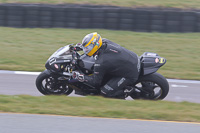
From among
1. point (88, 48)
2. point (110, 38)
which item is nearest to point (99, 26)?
point (110, 38)

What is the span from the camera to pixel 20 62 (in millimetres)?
9914

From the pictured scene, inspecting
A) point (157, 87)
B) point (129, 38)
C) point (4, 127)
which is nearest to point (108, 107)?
point (157, 87)

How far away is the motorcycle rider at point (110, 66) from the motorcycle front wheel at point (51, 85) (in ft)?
1.67

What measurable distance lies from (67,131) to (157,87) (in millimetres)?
2647

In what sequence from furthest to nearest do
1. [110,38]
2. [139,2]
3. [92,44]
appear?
1. [139,2]
2. [110,38]
3. [92,44]

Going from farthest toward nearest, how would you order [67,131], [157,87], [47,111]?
[157,87], [47,111], [67,131]

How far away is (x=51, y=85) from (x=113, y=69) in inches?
52.9

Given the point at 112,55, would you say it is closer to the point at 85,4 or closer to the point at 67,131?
the point at 67,131

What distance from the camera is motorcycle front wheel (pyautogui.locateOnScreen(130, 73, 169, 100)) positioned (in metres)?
6.57

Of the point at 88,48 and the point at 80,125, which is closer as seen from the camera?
the point at 80,125

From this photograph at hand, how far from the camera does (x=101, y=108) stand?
5.75m

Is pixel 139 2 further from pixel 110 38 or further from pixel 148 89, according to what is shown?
pixel 148 89

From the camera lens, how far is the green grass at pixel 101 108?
5430mm

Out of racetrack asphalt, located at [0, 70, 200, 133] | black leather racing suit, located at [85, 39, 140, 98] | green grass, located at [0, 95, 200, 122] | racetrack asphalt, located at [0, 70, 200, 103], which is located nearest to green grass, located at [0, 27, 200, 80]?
racetrack asphalt, located at [0, 70, 200, 103]
